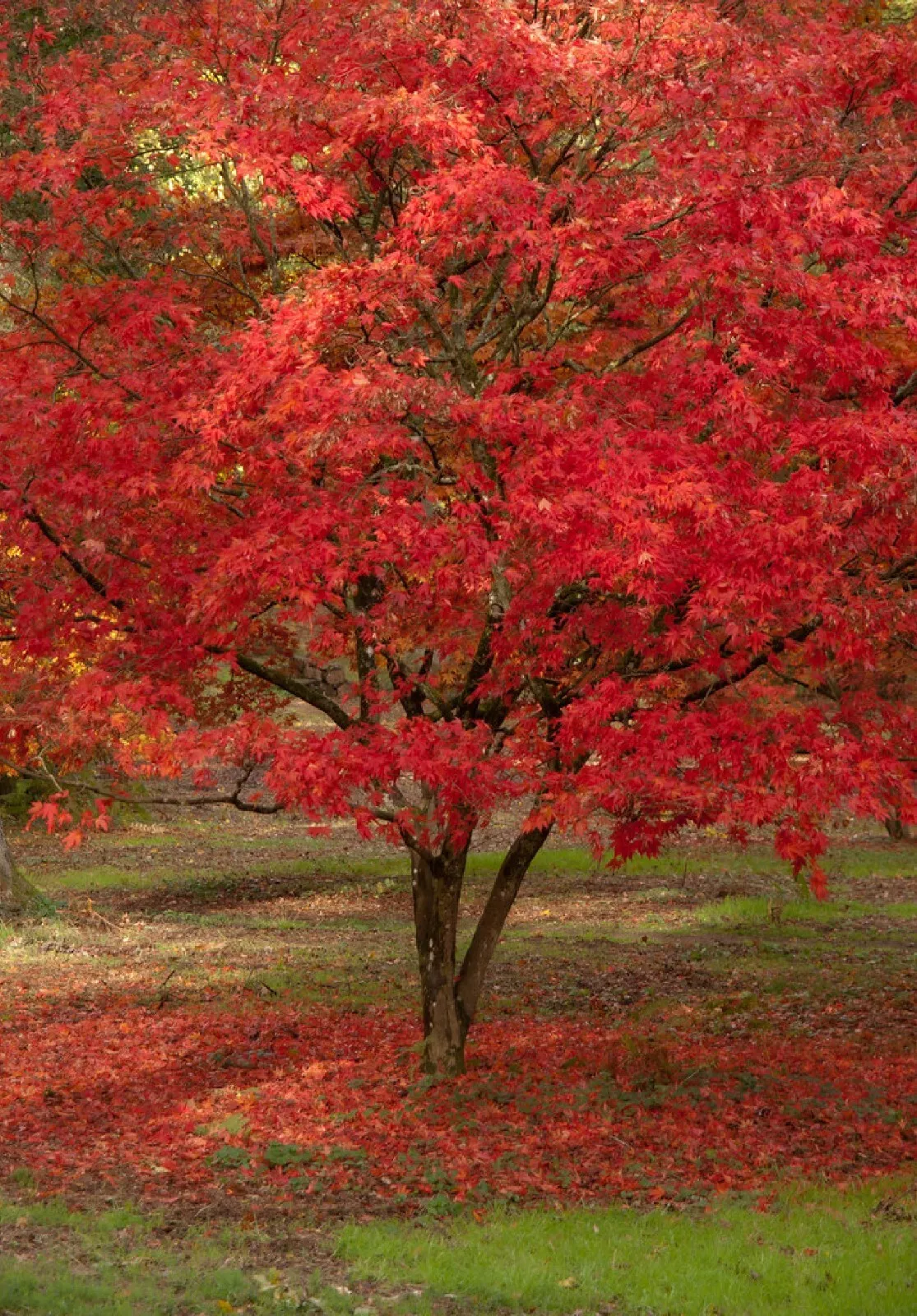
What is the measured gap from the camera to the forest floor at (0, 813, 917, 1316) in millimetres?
7301

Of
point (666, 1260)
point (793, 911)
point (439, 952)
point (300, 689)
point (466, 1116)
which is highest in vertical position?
point (300, 689)

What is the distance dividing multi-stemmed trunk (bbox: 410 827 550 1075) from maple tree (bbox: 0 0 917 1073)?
0.05m

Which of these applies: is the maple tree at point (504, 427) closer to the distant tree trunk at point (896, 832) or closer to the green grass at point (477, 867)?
the green grass at point (477, 867)

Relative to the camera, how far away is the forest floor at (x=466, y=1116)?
730 centimetres

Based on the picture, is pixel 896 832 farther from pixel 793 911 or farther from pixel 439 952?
pixel 439 952

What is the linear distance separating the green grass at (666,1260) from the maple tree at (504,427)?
80.1 inches

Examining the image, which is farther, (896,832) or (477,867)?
(896,832)

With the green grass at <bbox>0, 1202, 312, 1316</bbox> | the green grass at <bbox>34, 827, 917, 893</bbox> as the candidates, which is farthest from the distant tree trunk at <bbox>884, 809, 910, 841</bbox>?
the green grass at <bbox>0, 1202, 312, 1316</bbox>

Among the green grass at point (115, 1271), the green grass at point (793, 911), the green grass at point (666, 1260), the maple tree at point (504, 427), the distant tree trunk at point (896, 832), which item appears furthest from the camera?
the distant tree trunk at point (896, 832)

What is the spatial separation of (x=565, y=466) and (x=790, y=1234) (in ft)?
14.4

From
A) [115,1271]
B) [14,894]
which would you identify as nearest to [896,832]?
[14,894]

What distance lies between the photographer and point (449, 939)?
36.5 ft

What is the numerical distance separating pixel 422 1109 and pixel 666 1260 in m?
3.29

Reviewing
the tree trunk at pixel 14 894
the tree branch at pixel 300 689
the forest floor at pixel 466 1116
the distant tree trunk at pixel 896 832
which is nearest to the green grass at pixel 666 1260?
the forest floor at pixel 466 1116
